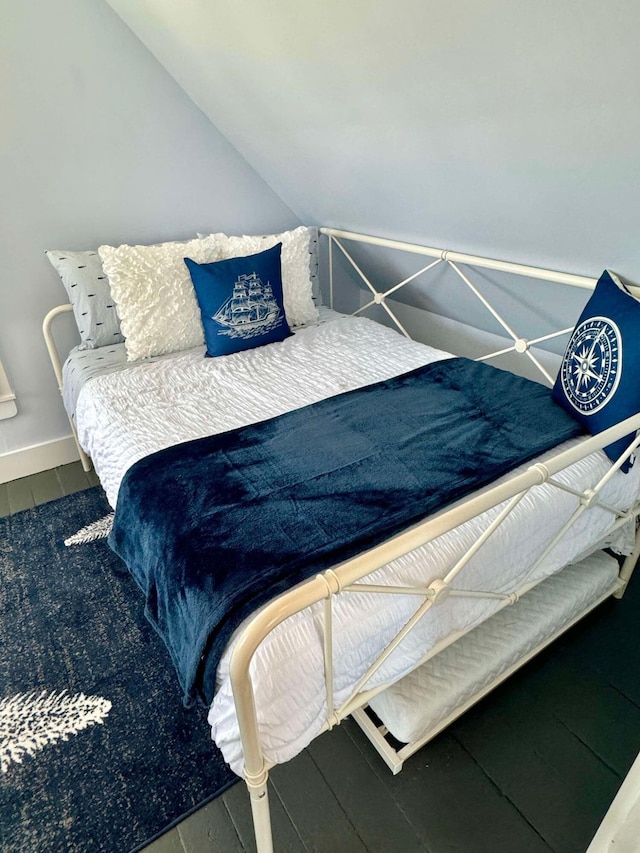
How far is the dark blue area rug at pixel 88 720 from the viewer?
3.90ft

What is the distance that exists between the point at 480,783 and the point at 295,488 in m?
0.83

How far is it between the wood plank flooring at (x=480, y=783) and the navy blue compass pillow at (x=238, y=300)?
1362 mm

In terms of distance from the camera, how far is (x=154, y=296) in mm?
1922

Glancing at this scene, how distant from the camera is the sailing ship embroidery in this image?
1968mm

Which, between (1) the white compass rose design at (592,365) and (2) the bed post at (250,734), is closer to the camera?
(2) the bed post at (250,734)

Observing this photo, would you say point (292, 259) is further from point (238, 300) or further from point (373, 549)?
point (373, 549)

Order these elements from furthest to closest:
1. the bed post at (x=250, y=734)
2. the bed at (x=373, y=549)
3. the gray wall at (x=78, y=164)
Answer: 1. the gray wall at (x=78, y=164)
2. the bed at (x=373, y=549)
3. the bed post at (x=250, y=734)

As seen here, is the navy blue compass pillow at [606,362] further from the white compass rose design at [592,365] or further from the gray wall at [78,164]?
the gray wall at [78,164]

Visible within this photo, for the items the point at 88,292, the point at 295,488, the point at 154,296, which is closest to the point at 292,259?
the point at 154,296

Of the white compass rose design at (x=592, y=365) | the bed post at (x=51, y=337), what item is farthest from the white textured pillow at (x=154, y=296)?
the white compass rose design at (x=592, y=365)

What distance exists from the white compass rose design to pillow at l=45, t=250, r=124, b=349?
1647mm

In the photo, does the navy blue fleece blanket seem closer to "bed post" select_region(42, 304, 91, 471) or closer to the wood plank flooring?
the wood plank flooring

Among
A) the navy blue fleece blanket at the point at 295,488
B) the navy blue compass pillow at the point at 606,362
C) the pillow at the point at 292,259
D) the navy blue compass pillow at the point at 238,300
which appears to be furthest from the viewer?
the pillow at the point at 292,259

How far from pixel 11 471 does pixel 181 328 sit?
1.08 metres
